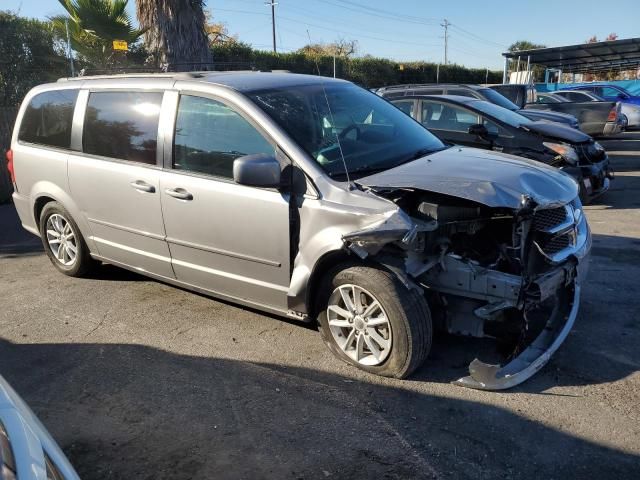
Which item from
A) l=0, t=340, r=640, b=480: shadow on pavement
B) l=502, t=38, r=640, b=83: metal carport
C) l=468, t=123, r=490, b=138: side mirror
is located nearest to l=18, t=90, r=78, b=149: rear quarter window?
l=0, t=340, r=640, b=480: shadow on pavement

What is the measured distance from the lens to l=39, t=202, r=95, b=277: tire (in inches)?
212

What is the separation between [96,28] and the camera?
447 inches

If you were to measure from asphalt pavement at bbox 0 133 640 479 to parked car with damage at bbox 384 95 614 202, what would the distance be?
3288 millimetres

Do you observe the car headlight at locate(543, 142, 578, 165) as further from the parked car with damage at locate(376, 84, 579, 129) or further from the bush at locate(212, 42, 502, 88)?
the bush at locate(212, 42, 502, 88)

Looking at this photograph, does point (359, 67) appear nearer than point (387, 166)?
No

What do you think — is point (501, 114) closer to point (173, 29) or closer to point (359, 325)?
point (359, 325)

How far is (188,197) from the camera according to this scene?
4.18m

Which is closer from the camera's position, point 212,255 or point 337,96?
point 212,255

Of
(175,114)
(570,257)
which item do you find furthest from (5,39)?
(570,257)

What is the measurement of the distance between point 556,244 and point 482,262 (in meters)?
0.60

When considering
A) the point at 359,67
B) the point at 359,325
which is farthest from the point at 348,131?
the point at 359,67

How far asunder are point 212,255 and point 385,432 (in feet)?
6.18

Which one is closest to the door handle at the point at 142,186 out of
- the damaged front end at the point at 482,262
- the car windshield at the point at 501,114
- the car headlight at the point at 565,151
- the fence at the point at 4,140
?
the damaged front end at the point at 482,262

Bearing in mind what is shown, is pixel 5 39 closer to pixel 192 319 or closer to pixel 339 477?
pixel 192 319
